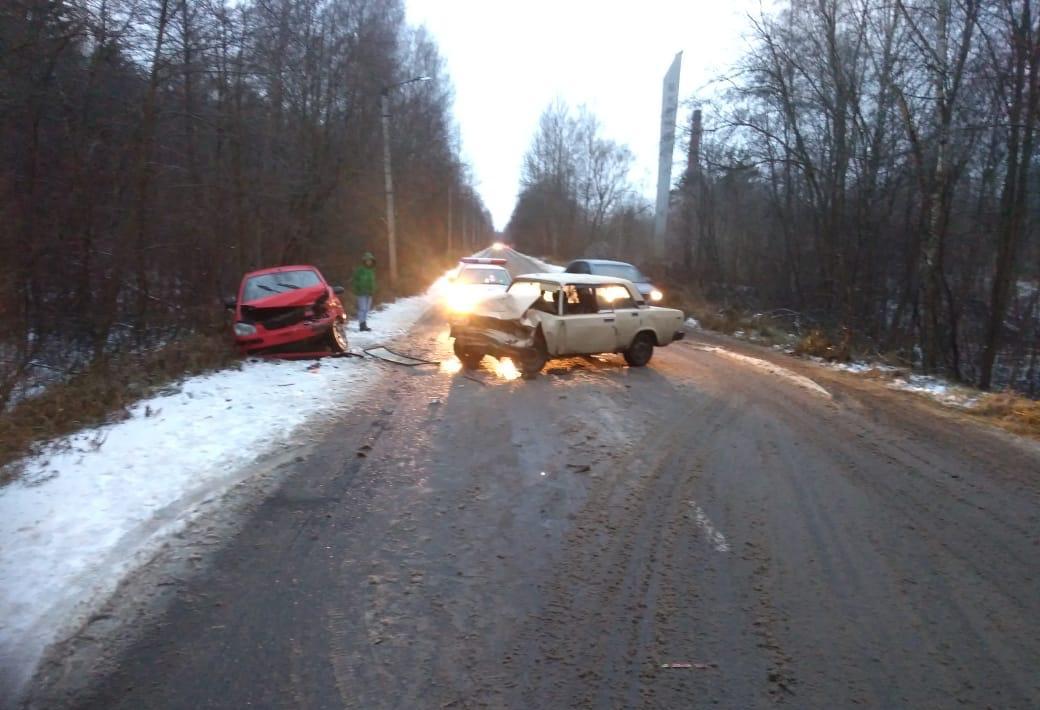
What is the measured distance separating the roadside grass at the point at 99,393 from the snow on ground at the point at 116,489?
0.27 meters

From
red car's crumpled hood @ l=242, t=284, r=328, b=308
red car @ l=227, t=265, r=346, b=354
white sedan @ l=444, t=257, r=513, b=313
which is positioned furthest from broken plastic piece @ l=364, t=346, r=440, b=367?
white sedan @ l=444, t=257, r=513, b=313

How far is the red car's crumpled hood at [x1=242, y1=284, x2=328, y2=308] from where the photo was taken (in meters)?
12.5

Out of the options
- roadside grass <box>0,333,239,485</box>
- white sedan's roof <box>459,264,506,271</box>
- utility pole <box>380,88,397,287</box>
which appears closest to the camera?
roadside grass <box>0,333,239,485</box>

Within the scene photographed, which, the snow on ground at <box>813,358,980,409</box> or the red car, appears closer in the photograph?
the snow on ground at <box>813,358,980,409</box>

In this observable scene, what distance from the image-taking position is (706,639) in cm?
378

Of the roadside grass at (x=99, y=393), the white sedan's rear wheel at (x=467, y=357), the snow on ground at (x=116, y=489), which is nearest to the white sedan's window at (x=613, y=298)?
the white sedan's rear wheel at (x=467, y=357)

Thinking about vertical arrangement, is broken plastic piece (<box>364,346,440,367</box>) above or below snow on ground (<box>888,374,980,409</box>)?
above

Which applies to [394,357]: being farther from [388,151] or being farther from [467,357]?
[388,151]

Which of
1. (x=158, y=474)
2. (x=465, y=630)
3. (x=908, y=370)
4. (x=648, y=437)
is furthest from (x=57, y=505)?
(x=908, y=370)

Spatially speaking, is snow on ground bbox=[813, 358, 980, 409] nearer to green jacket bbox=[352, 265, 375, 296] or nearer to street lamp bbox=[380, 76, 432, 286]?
green jacket bbox=[352, 265, 375, 296]

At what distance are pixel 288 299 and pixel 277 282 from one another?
3.12 feet

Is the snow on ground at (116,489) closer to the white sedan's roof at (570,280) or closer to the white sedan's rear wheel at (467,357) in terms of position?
the white sedan's rear wheel at (467,357)

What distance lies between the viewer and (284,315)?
41.2 feet

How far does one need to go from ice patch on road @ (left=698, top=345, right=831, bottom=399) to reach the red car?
7.98 metres
